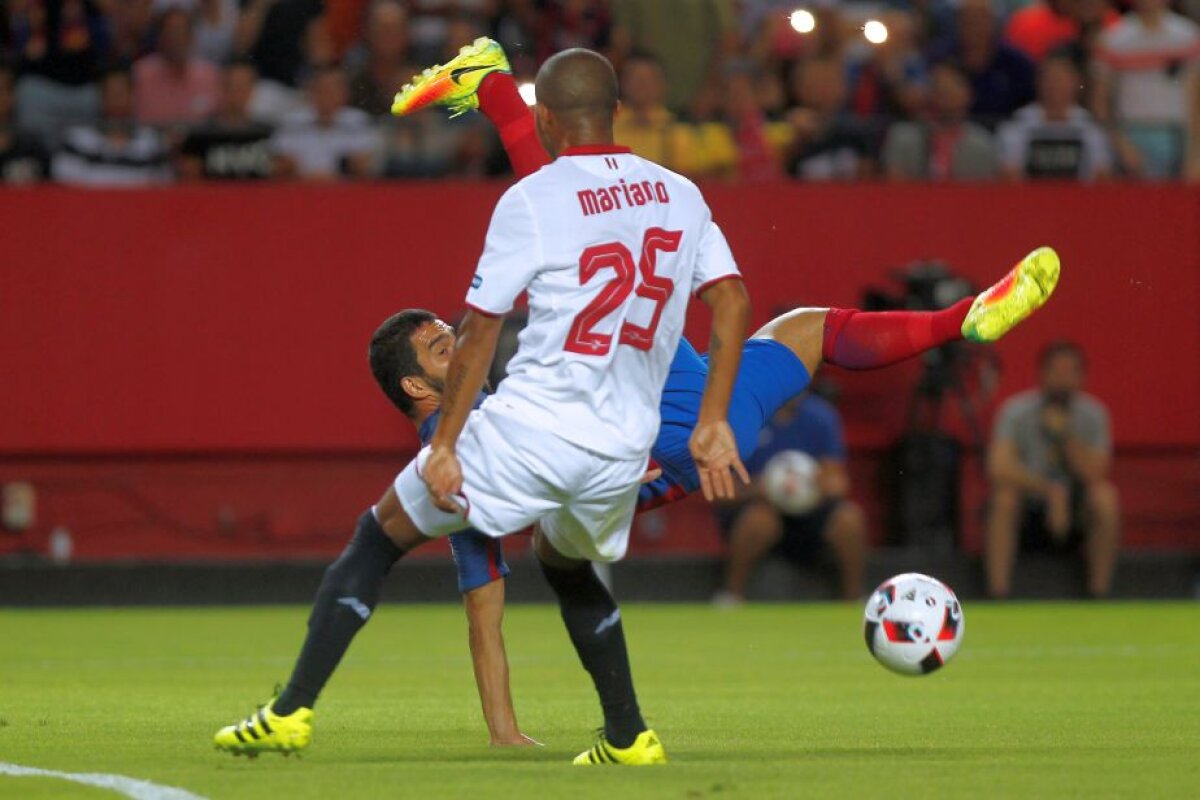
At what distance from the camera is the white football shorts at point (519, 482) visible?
5789 millimetres

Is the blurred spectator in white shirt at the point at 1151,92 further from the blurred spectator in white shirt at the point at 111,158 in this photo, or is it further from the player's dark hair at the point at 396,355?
the player's dark hair at the point at 396,355

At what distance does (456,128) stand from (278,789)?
10.2 meters

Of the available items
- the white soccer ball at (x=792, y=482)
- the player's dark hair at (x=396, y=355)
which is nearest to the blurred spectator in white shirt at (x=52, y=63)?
the white soccer ball at (x=792, y=482)

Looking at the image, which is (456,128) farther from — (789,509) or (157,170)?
(789,509)

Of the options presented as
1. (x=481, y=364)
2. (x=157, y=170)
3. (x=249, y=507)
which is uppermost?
(x=481, y=364)

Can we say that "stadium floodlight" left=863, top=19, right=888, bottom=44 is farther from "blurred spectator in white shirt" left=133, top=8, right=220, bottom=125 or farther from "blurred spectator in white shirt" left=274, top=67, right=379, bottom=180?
"blurred spectator in white shirt" left=133, top=8, right=220, bottom=125

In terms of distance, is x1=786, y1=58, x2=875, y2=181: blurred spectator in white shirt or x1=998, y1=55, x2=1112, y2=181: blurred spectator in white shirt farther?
x1=998, y1=55, x2=1112, y2=181: blurred spectator in white shirt

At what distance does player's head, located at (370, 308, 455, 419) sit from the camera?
6.54m

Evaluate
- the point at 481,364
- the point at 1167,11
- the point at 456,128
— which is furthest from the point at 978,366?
the point at 481,364

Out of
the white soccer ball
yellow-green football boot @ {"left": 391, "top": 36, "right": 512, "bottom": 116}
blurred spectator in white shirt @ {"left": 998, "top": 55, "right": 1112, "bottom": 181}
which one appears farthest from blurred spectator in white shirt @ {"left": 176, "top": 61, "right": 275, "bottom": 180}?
yellow-green football boot @ {"left": 391, "top": 36, "right": 512, "bottom": 116}

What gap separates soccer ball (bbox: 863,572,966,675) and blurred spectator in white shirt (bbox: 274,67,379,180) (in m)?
8.51

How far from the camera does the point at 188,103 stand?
15.1 metres

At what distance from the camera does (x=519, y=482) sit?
5816 mm

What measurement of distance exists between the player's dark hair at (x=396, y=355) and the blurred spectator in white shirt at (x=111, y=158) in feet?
29.0
